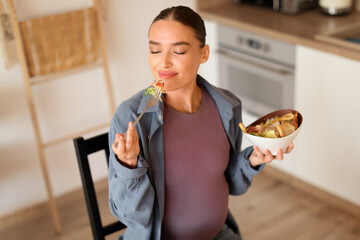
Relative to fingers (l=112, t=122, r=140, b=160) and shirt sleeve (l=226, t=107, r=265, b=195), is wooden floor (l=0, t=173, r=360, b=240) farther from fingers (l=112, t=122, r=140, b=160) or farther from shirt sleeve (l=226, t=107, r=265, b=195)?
fingers (l=112, t=122, r=140, b=160)

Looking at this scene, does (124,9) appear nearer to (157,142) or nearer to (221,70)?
(221,70)

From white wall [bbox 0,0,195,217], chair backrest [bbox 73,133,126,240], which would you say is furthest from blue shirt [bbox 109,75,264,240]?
white wall [bbox 0,0,195,217]

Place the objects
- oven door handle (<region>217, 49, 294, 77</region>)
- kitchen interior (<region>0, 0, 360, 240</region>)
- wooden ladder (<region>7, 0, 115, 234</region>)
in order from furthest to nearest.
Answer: oven door handle (<region>217, 49, 294, 77</region>) < kitchen interior (<region>0, 0, 360, 240</region>) < wooden ladder (<region>7, 0, 115, 234</region>)

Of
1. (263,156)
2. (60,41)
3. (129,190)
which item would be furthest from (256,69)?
(129,190)

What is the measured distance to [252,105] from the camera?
112 inches

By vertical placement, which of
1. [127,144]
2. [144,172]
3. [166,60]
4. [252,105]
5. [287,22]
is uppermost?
[166,60]

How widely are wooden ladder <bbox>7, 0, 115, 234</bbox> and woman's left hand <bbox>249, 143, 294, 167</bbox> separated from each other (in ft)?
4.70

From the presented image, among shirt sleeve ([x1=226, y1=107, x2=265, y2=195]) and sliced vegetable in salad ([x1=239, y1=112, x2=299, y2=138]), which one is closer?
sliced vegetable in salad ([x1=239, y1=112, x2=299, y2=138])

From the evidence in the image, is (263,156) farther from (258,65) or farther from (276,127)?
(258,65)

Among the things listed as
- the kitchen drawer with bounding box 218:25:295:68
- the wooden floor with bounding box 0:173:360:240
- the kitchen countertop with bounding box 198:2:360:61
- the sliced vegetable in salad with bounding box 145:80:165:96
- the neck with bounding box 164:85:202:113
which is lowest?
the wooden floor with bounding box 0:173:360:240

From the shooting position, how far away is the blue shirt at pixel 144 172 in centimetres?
117

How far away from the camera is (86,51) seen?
2564 millimetres

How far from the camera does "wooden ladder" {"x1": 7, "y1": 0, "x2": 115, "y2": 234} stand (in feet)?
7.64

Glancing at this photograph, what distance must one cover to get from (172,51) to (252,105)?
1708 millimetres
